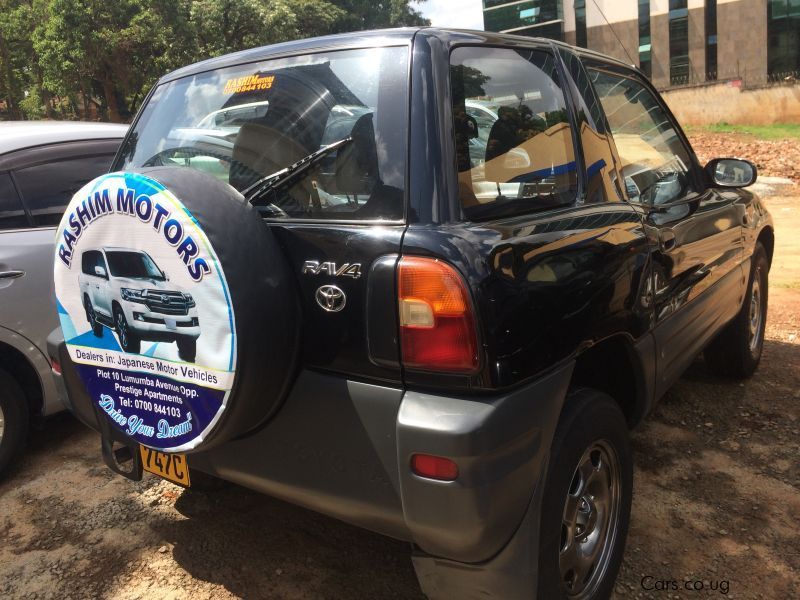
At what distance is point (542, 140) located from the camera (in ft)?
7.41

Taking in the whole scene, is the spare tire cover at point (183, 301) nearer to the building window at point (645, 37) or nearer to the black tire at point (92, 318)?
the black tire at point (92, 318)

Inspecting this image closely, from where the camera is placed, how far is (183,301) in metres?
1.79

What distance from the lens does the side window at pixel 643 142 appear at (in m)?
2.71

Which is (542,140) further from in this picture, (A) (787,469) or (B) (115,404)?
(A) (787,469)

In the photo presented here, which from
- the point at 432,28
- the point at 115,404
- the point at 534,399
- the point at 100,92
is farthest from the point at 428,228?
the point at 100,92

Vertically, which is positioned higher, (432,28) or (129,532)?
(432,28)

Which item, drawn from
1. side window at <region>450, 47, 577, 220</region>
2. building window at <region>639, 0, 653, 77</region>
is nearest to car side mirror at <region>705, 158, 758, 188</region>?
side window at <region>450, 47, 577, 220</region>

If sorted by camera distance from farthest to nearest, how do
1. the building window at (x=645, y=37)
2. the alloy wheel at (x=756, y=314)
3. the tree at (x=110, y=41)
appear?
1. the building window at (x=645, y=37)
2. the tree at (x=110, y=41)
3. the alloy wheel at (x=756, y=314)

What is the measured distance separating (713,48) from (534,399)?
41.7 meters

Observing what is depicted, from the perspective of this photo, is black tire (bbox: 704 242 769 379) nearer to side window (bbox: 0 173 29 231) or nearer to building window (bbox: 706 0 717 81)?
side window (bbox: 0 173 29 231)

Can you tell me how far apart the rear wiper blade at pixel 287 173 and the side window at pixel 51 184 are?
6.23 ft

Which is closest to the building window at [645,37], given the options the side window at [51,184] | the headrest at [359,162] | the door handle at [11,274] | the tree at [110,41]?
the tree at [110,41]

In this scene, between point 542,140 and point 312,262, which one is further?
point 542,140

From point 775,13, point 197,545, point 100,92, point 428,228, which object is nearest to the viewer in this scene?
point 428,228
